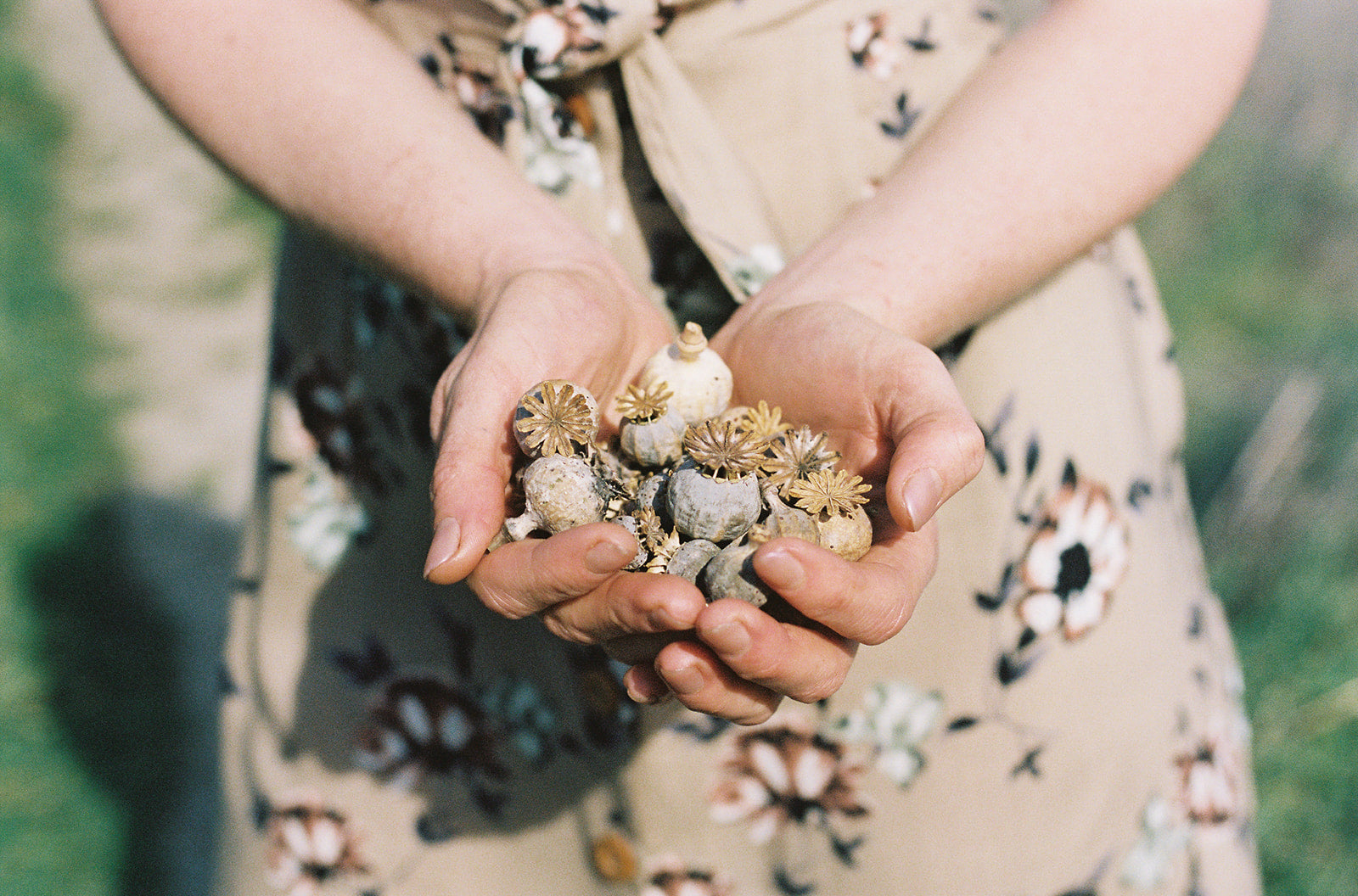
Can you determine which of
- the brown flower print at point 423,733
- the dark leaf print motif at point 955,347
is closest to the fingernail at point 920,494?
the dark leaf print motif at point 955,347

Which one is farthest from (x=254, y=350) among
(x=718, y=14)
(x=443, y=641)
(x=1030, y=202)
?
(x=1030, y=202)

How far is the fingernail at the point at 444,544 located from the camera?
113cm

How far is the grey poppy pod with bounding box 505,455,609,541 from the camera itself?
1.25 meters

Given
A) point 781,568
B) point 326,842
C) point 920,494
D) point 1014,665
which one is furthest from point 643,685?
point 326,842

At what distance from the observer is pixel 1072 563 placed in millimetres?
1571

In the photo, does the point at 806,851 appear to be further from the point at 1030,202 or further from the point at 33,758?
A: the point at 33,758

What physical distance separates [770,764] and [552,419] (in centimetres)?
74

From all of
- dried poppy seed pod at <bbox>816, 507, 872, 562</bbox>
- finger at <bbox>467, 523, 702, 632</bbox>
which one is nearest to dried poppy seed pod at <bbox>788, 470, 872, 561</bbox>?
dried poppy seed pod at <bbox>816, 507, 872, 562</bbox>

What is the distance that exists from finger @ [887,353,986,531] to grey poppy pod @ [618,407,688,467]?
303mm

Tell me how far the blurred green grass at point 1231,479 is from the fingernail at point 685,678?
2378mm

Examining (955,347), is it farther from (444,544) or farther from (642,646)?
(444,544)

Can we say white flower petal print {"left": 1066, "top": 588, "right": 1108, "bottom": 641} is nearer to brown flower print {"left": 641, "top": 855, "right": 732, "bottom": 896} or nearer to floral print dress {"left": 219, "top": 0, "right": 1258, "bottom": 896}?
floral print dress {"left": 219, "top": 0, "right": 1258, "bottom": 896}

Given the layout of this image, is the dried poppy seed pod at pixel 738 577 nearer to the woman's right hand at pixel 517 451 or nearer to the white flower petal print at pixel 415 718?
the woman's right hand at pixel 517 451

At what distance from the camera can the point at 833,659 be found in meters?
1.17
